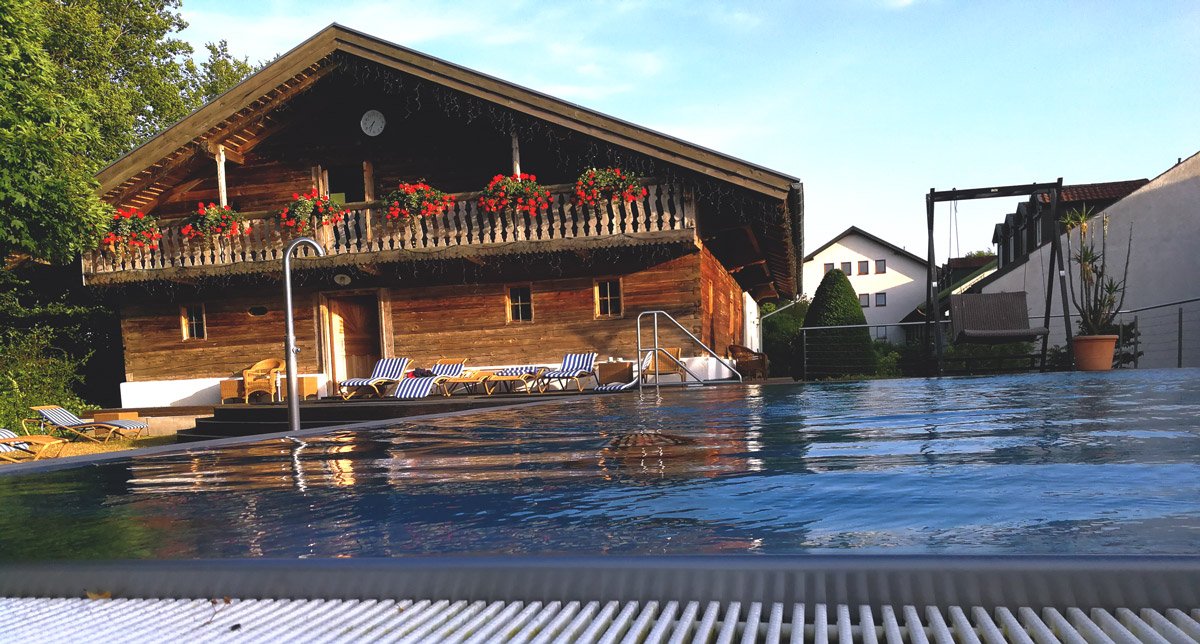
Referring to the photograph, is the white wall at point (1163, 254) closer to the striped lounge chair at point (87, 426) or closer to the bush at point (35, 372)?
the striped lounge chair at point (87, 426)

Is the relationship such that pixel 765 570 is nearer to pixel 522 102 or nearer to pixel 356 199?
pixel 522 102

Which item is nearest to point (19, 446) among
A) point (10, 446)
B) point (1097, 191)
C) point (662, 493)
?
point (10, 446)

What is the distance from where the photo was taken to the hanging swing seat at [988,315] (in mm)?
10820

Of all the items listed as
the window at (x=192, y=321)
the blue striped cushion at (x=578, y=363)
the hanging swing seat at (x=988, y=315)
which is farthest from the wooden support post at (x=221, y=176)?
the hanging swing seat at (x=988, y=315)

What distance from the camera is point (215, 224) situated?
1484 cm

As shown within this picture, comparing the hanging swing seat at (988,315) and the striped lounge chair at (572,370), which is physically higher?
the hanging swing seat at (988,315)

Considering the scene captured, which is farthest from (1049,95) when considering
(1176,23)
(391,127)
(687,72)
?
(391,127)

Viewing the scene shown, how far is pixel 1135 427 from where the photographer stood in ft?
13.6

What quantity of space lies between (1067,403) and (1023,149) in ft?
68.3

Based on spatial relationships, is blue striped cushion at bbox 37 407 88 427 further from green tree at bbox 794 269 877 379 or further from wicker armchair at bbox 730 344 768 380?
green tree at bbox 794 269 877 379

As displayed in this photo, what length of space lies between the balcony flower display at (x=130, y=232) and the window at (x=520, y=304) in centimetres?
661

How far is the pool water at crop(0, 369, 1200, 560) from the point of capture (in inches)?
75.7

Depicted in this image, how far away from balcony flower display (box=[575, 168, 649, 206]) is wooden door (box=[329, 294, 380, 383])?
5384 millimetres

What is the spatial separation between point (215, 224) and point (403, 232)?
3534mm
